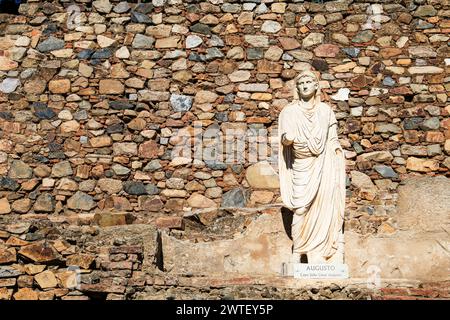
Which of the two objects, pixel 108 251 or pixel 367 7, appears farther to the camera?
pixel 367 7

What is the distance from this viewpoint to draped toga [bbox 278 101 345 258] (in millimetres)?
8938

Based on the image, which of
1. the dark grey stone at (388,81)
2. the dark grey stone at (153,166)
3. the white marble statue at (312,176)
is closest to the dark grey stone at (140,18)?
the dark grey stone at (153,166)

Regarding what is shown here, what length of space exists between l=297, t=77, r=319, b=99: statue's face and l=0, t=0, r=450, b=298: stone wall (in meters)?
1.94

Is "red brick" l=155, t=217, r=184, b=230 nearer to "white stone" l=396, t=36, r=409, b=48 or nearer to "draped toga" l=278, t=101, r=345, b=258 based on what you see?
"draped toga" l=278, t=101, r=345, b=258

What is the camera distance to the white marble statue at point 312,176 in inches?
351

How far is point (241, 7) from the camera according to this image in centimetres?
1141

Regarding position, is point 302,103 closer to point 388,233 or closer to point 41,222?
point 388,233

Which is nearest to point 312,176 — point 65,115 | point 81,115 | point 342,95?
point 342,95

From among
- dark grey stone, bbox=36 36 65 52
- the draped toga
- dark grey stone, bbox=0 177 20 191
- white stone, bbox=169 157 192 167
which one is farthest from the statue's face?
dark grey stone, bbox=0 177 20 191

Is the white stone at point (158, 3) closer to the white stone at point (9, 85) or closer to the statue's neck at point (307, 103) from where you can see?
the white stone at point (9, 85)

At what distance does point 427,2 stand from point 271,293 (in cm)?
506

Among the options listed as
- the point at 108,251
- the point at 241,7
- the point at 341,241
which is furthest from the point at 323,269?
the point at 241,7

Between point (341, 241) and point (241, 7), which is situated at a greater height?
point (241, 7)

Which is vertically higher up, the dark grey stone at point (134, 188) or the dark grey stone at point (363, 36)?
the dark grey stone at point (363, 36)
